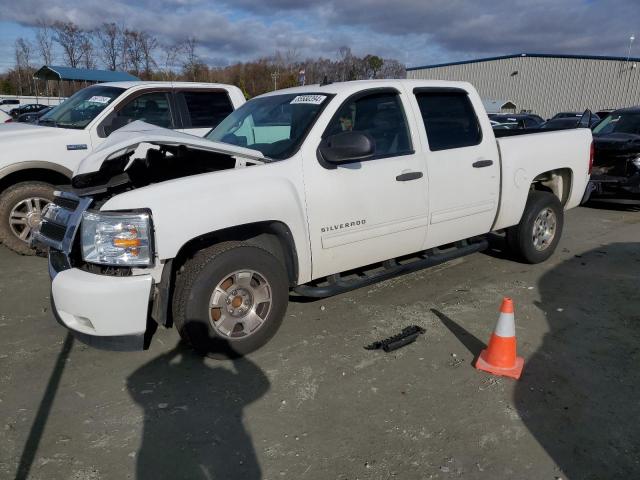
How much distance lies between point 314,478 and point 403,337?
1.63 m

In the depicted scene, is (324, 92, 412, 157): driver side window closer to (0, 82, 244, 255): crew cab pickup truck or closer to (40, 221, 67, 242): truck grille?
(40, 221, 67, 242): truck grille

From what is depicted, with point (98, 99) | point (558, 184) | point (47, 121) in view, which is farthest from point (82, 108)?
point (558, 184)

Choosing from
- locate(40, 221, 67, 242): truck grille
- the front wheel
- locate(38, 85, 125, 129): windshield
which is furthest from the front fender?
locate(38, 85, 125, 129): windshield

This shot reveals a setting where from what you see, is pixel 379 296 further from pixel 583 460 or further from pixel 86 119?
pixel 86 119

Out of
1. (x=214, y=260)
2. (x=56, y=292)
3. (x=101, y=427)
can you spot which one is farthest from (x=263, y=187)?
(x=101, y=427)

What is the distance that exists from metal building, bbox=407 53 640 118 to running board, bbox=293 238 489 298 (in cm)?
3646

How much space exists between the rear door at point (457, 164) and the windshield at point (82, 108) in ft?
14.0

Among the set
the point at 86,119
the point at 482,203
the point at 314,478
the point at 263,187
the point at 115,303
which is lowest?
the point at 314,478

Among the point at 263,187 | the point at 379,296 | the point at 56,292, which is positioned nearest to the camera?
the point at 56,292

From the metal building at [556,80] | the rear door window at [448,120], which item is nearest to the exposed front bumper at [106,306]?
the rear door window at [448,120]

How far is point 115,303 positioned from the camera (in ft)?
10.3

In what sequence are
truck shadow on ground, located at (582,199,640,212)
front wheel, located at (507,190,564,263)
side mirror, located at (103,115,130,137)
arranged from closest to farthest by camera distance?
front wheel, located at (507,190,564,263)
side mirror, located at (103,115,130,137)
truck shadow on ground, located at (582,199,640,212)

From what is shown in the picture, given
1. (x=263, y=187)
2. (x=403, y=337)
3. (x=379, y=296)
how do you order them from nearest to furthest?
(x=263, y=187), (x=403, y=337), (x=379, y=296)

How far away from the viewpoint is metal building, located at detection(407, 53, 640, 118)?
120ft
